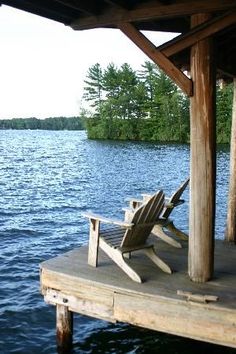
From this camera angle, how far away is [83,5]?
18.6 feet

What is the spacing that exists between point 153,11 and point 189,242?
2580 millimetres

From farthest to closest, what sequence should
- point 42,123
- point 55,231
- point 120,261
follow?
point 42,123, point 55,231, point 120,261

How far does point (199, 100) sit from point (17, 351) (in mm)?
3899

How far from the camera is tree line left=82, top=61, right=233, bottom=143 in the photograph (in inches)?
2653

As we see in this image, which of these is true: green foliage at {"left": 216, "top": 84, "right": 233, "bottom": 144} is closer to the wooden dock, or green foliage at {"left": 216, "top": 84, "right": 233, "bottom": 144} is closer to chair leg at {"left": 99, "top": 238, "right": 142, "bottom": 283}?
the wooden dock

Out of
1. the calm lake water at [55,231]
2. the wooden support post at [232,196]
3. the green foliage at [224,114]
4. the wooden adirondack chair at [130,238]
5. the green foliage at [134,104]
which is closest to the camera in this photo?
the wooden adirondack chair at [130,238]

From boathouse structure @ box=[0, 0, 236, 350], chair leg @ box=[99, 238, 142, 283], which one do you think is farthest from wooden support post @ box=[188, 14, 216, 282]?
chair leg @ box=[99, 238, 142, 283]

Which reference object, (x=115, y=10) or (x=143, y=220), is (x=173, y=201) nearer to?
(x=143, y=220)

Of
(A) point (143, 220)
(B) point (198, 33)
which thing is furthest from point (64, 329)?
(B) point (198, 33)

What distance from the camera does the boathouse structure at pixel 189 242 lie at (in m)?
5.17

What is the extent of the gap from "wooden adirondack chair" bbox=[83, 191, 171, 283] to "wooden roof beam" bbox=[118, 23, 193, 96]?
4.45 ft

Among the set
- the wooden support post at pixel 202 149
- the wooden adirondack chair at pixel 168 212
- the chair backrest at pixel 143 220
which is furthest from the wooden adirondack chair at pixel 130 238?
the wooden adirondack chair at pixel 168 212

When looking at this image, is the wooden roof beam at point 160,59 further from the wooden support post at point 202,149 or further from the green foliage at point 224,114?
the green foliage at point 224,114

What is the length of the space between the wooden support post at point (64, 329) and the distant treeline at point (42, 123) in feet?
521
